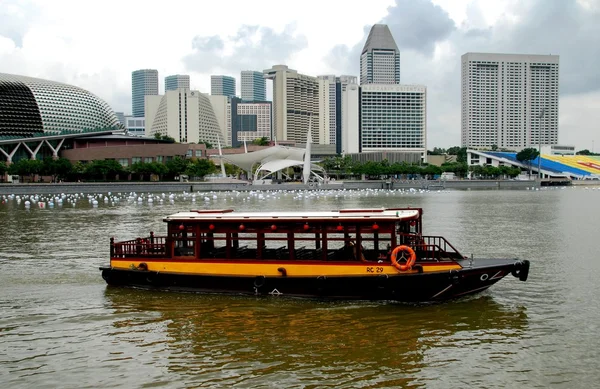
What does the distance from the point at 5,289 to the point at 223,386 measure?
32.3 feet

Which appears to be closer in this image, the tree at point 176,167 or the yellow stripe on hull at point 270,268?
the yellow stripe on hull at point 270,268

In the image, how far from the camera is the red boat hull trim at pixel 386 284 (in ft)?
45.2

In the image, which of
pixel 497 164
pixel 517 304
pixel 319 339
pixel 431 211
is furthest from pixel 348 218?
pixel 497 164

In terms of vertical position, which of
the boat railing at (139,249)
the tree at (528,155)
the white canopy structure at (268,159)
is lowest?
the boat railing at (139,249)

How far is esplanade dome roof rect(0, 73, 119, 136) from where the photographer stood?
117 m

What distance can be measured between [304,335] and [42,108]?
404 ft

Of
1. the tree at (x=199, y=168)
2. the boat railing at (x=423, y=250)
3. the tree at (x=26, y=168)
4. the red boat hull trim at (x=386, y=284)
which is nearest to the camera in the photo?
the red boat hull trim at (x=386, y=284)

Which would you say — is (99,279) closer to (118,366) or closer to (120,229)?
(118,366)

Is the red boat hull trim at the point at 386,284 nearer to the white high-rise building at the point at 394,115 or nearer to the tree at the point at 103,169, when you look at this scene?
the tree at the point at 103,169

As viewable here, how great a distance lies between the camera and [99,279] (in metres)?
17.8

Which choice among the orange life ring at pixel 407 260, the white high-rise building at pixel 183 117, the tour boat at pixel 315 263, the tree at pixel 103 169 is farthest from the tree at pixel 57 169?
the orange life ring at pixel 407 260

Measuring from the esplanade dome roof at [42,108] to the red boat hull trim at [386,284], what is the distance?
370 feet

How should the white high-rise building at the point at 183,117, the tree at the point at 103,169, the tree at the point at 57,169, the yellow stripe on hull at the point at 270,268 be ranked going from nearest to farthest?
the yellow stripe on hull at the point at 270,268 < the tree at the point at 103,169 < the tree at the point at 57,169 < the white high-rise building at the point at 183,117

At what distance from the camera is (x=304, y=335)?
12.0m
